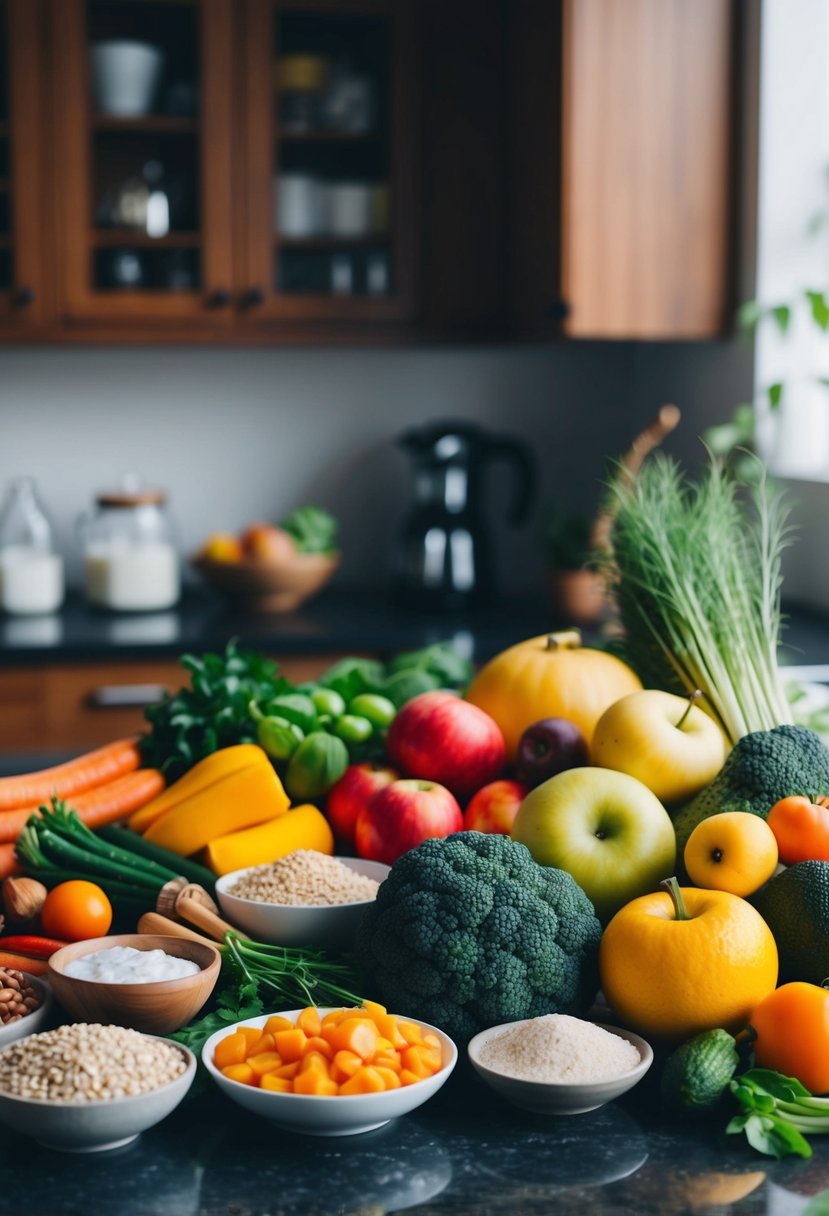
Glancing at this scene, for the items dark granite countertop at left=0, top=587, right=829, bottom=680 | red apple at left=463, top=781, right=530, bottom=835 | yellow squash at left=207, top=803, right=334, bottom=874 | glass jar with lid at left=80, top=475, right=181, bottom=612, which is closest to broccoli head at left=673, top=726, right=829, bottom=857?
red apple at left=463, top=781, right=530, bottom=835

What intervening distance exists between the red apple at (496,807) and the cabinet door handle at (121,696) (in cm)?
167

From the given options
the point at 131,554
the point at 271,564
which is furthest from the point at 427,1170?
the point at 131,554

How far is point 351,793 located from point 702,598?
1.42 ft

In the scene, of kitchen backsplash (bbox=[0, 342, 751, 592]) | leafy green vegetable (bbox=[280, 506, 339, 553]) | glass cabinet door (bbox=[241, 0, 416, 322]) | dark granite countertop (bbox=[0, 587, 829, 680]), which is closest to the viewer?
dark granite countertop (bbox=[0, 587, 829, 680])

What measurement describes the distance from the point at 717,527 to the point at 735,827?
50cm

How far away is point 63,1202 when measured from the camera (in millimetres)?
830

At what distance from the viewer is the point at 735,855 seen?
106cm

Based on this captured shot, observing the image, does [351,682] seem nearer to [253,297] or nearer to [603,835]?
[603,835]

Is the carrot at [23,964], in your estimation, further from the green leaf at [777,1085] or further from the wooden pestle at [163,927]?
the green leaf at [777,1085]

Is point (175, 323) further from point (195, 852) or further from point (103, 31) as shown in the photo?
point (195, 852)

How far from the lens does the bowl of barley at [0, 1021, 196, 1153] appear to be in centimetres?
86

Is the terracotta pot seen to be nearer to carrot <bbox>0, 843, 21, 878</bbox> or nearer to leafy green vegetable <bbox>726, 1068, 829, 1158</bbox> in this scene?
carrot <bbox>0, 843, 21, 878</bbox>

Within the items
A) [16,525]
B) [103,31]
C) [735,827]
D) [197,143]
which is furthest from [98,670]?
[735,827]

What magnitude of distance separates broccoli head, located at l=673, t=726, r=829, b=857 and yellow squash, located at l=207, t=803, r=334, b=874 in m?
0.37
